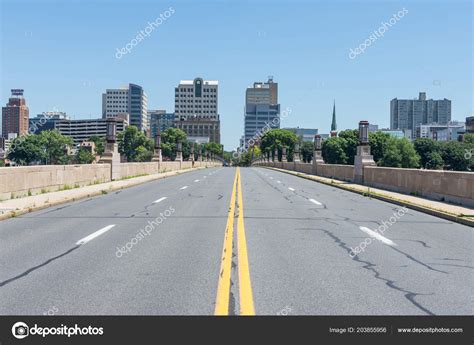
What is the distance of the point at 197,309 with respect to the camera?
571cm

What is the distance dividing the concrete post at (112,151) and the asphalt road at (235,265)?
777 inches

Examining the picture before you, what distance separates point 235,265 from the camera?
8.05 meters

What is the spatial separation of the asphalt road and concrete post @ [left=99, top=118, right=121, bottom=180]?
19.7 meters

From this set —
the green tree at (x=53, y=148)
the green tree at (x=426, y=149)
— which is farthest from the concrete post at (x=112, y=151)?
the green tree at (x=53, y=148)

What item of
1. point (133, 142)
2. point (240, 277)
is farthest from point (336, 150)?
point (240, 277)

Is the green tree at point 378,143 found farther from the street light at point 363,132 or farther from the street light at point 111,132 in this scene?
the street light at point 111,132

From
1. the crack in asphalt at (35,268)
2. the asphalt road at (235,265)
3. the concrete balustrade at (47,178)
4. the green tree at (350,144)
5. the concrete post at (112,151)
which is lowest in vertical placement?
the crack in asphalt at (35,268)

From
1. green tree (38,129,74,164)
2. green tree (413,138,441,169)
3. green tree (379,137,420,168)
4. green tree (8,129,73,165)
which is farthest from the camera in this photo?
green tree (38,129,74,164)

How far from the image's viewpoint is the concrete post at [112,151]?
3444 cm

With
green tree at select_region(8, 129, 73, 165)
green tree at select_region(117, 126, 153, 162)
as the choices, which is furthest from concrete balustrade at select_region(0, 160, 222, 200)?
green tree at select_region(117, 126, 153, 162)

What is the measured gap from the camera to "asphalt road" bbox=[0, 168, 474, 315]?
5965 millimetres

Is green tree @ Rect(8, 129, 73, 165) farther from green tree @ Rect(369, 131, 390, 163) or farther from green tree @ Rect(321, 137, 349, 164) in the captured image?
green tree @ Rect(369, 131, 390, 163)
